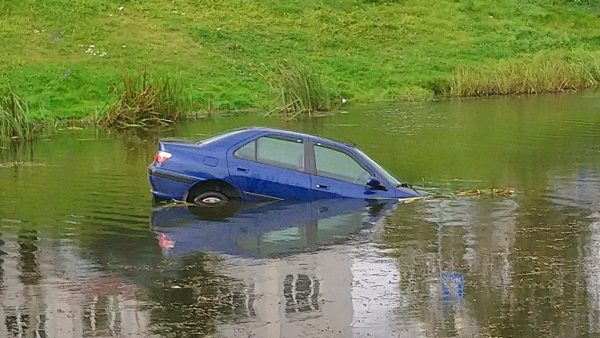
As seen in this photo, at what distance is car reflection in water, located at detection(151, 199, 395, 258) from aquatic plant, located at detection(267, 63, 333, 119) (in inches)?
694

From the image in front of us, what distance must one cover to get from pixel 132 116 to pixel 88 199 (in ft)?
44.2

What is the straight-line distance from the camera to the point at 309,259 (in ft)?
39.6

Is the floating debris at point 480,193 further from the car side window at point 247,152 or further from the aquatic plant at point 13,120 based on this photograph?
the aquatic plant at point 13,120

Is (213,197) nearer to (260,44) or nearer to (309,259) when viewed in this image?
(309,259)

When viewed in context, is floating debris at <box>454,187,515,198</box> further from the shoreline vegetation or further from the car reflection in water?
the shoreline vegetation

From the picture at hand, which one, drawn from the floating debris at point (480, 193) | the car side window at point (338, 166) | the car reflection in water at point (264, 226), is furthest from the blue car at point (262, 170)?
the floating debris at point (480, 193)

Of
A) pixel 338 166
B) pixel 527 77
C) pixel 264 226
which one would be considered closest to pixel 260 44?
pixel 527 77

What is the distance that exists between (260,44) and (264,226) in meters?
32.0

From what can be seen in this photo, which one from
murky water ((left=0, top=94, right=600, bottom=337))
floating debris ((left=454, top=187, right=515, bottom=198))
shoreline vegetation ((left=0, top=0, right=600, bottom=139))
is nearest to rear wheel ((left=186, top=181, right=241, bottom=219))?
murky water ((left=0, top=94, right=600, bottom=337))

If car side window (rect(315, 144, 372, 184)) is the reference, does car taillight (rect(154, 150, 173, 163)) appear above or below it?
above

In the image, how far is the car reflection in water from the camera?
12.8 m

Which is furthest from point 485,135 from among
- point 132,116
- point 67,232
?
point 67,232

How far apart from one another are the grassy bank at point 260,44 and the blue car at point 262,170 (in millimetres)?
17147

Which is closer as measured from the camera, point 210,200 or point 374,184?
point 210,200
